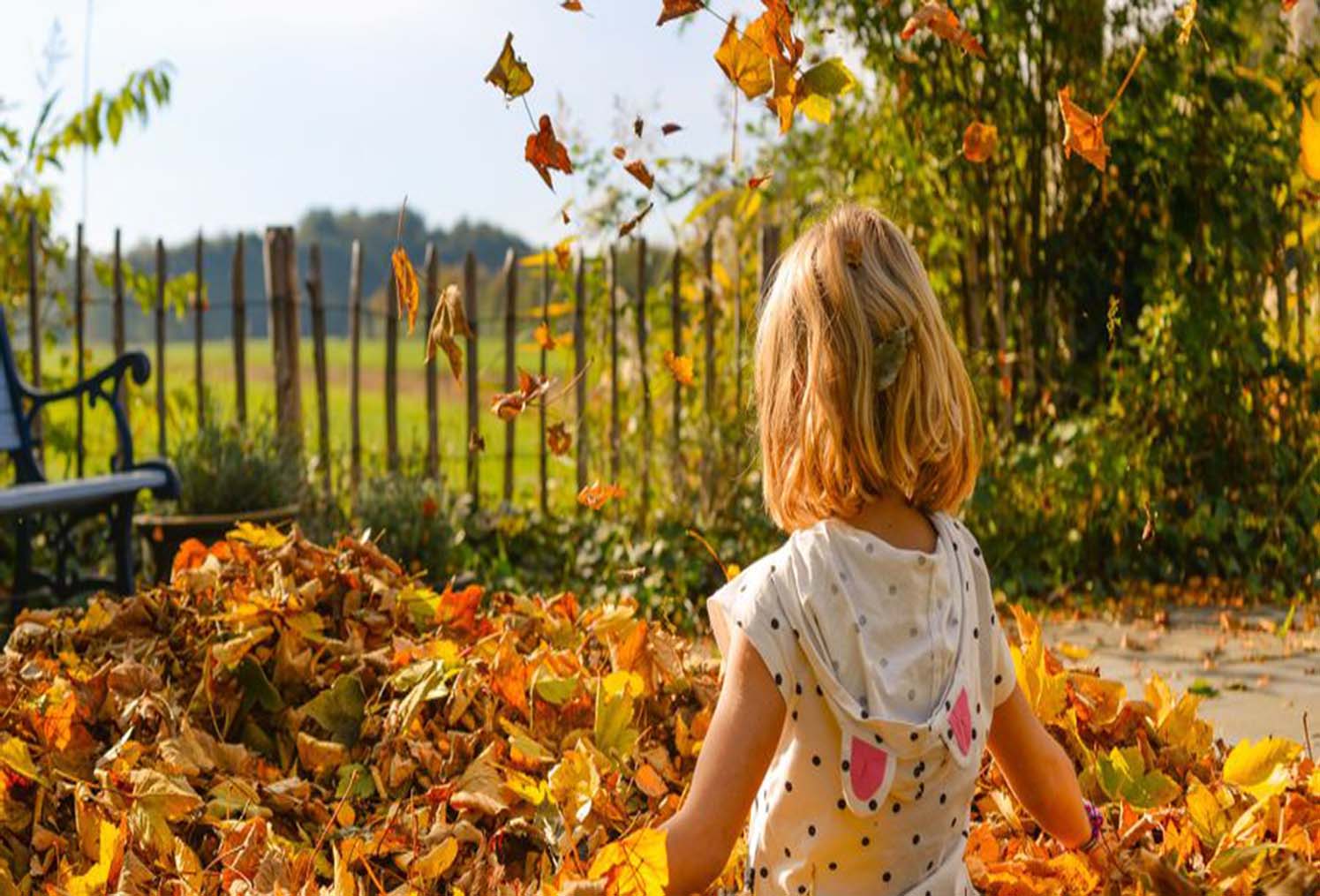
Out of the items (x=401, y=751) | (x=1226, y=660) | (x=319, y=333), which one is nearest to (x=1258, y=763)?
(x=401, y=751)

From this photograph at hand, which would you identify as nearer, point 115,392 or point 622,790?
point 622,790

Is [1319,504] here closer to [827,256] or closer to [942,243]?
[942,243]

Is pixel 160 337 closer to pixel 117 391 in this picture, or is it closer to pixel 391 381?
pixel 391 381

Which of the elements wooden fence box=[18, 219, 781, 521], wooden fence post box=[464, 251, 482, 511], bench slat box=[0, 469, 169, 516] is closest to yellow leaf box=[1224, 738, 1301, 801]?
bench slat box=[0, 469, 169, 516]

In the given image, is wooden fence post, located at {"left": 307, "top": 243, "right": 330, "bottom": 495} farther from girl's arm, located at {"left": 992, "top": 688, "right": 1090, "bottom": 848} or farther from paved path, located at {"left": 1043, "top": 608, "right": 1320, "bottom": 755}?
girl's arm, located at {"left": 992, "top": 688, "right": 1090, "bottom": 848}

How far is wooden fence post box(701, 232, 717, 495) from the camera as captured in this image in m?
6.16

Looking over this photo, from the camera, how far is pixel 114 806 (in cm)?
209

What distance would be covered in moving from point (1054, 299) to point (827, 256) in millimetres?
4885

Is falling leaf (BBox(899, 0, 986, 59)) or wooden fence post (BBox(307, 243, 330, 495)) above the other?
falling leaf (BBox(899, 0, 986, 59))

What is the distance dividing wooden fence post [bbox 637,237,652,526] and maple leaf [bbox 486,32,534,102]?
4.35 metres

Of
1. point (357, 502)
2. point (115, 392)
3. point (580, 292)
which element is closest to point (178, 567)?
point (115, 392)

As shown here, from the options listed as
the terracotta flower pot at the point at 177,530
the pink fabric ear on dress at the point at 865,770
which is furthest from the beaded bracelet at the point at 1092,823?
the terracotta flower pot at the point at 177,530

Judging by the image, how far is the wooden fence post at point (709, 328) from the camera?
616 centimetres

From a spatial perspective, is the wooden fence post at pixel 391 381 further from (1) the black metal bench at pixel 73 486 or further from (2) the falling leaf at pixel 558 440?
(2) the falling leaf at pixel 558 440
